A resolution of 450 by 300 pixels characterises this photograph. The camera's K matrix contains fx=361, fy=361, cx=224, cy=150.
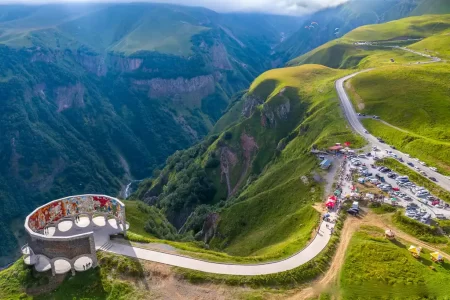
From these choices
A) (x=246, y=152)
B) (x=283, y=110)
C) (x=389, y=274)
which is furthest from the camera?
(x=246, y=152)

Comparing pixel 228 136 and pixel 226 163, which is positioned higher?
pixel 228 136

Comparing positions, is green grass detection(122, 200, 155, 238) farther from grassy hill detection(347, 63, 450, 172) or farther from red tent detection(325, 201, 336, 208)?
grassy hill detection(347, 63, 450, 172)

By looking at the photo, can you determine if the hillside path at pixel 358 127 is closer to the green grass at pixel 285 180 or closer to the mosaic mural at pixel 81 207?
the green grass at pixel 285 180

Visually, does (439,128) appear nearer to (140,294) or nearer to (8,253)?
(140,294)

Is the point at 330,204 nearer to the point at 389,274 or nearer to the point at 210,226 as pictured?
the point at 389,274

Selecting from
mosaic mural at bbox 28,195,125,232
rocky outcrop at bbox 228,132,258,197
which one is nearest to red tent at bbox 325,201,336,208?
mosaic mural at bbox 28,195,125,232

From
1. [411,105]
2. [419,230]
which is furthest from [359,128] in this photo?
[419,230]
